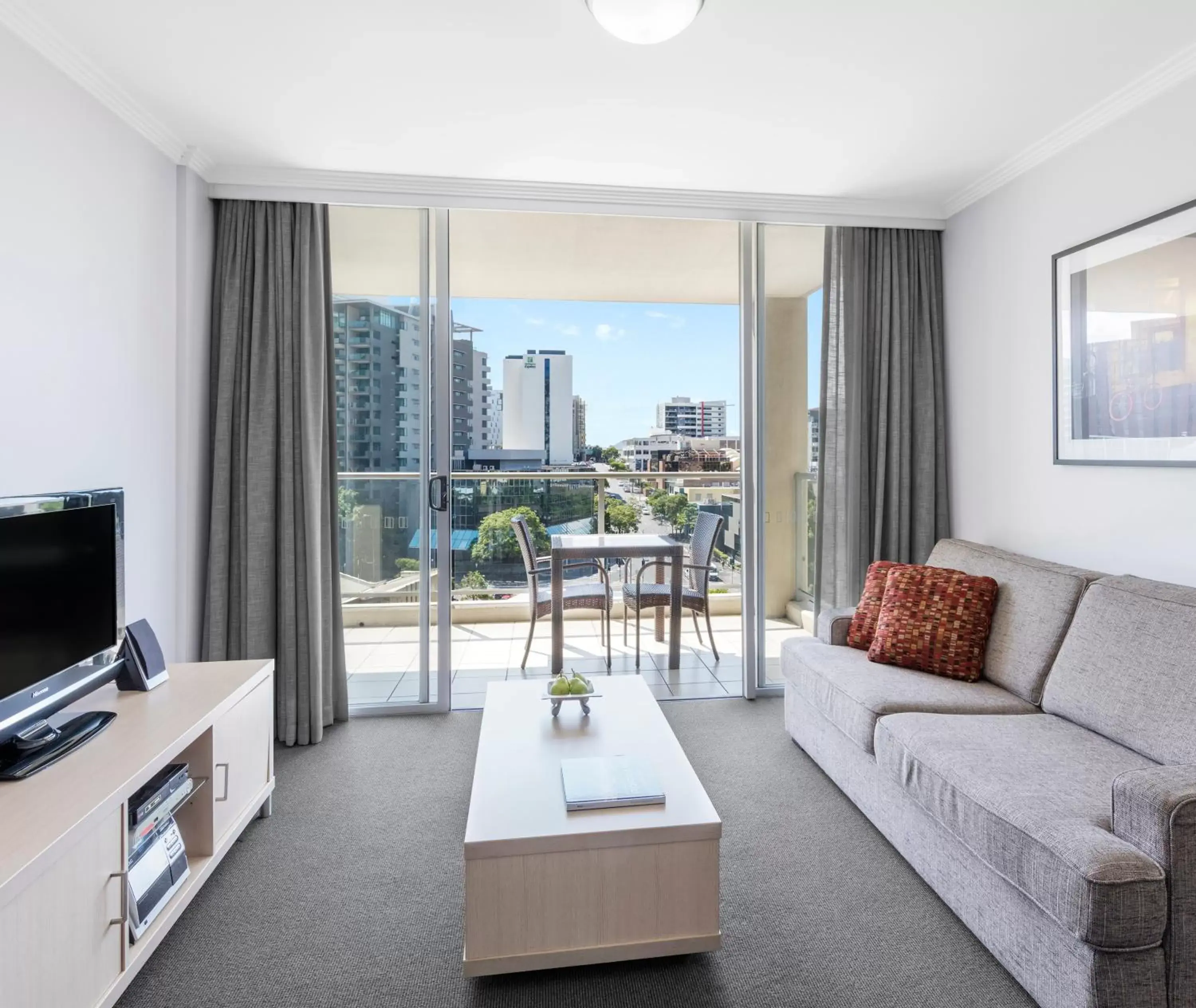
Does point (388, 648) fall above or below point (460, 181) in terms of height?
below

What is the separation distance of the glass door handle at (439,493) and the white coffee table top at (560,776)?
3.48ft

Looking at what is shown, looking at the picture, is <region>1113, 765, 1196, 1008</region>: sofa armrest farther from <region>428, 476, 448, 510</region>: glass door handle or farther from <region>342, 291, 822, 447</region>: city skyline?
<region>342, 291, 822, 447</region>: city skyline

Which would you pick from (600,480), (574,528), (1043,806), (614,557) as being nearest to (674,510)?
(600,480)

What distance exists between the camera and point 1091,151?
101 inches

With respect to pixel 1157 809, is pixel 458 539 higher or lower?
higher

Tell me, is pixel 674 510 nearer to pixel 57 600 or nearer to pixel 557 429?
pixel 557 429

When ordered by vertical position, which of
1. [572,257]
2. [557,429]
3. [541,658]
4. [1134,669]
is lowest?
[541,658]

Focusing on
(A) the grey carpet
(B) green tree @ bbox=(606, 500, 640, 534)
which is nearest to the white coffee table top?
(A) the grey carpet

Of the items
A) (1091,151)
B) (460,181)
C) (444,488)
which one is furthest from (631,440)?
(1091,151)

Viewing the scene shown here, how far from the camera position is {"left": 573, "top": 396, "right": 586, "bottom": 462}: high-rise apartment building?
4863 millimetres

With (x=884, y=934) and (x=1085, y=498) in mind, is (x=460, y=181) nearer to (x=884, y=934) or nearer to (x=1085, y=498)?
(x=1085, y=498)

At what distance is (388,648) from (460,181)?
228 centimetres

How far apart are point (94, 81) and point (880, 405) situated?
3.46 meters

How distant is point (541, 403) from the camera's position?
15.7ft
